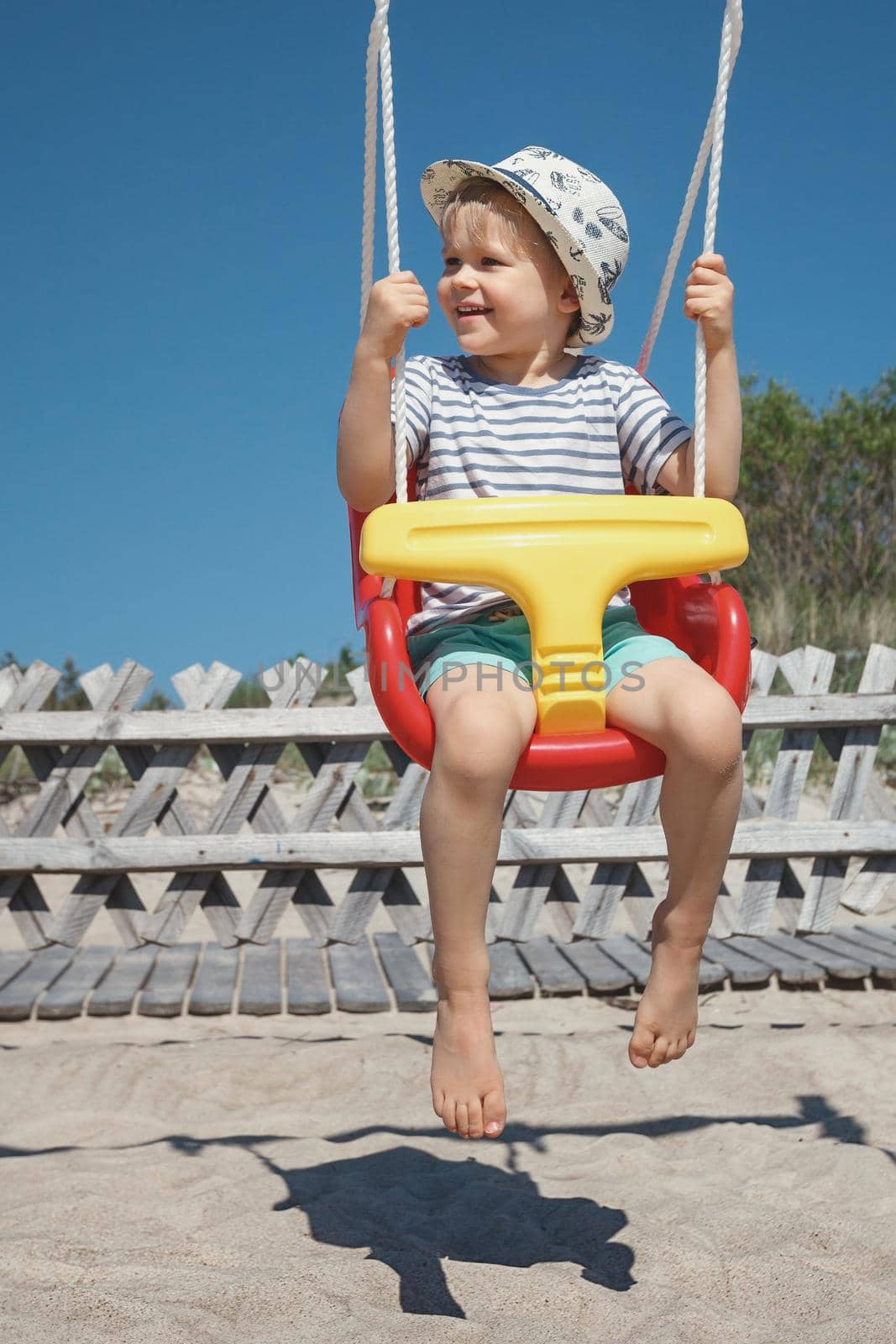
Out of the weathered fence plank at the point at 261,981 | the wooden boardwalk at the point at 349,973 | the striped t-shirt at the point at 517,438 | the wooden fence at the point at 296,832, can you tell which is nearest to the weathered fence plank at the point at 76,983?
the wooden boardwalk at the point at 349,973

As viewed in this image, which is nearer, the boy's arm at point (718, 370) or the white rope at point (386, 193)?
the white rope at point (386, 193)

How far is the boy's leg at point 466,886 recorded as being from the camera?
189 centimetres

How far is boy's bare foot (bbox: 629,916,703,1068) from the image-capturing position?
2043 millimetres

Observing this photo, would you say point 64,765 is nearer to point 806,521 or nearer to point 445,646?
point 445,646

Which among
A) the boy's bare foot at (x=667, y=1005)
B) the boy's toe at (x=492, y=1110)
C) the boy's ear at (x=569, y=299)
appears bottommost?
the boy's toe at (x=492, y=1110)

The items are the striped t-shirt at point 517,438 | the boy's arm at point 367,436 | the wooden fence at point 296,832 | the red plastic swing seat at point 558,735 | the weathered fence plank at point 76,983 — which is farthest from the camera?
the wooden fence at point 296,832

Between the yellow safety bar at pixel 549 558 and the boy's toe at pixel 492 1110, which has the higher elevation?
the yellow safety bar at pixel 549 558

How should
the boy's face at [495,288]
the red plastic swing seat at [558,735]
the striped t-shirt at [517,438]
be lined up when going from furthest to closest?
1. the striped t-shirt at [517,438]
2. the boy's face at [495,288]
3. the red plastic swing seat at [558,735]

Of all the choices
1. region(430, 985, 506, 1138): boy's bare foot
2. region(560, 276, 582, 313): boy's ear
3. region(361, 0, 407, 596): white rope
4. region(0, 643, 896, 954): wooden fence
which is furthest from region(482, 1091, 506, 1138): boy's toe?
region(0, 643, 896, 954): wooden fence

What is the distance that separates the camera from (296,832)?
5531mm

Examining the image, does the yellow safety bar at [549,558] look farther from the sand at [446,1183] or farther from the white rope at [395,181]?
the sand at [446,1183]

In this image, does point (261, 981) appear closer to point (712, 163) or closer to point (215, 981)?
point (215, 981)

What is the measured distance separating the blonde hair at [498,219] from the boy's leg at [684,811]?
815 mm

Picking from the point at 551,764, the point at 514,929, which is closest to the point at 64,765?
the point at 514,929
